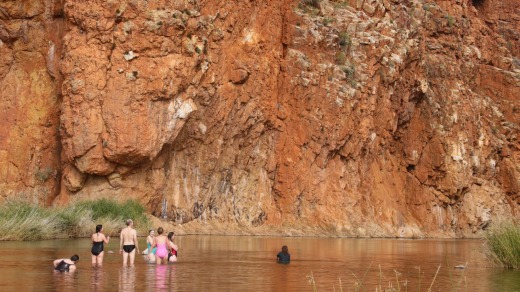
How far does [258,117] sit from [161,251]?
32211mm

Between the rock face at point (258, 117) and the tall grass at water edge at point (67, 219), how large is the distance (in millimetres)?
4758

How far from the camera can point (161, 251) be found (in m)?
26.6

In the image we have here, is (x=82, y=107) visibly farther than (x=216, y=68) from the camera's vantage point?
No

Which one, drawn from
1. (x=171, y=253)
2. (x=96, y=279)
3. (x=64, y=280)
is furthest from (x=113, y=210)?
(x=64, y=280)

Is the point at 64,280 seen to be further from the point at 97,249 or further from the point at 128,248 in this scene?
the point at 128,248

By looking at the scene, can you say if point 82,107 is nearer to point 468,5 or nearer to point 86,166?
point 86,166

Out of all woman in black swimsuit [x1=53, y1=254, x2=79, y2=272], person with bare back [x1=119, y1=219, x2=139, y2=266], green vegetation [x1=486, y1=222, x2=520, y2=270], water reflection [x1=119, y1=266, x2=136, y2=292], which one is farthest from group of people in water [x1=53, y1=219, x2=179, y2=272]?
green vegetation [x1=486, y1=222, x2=520, y2=270]

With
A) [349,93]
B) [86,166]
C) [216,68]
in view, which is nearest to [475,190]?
[349,93]

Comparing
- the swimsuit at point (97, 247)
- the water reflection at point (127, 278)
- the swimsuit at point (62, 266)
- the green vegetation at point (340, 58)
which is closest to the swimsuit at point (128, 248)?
the swimsuit at point (97, 247)

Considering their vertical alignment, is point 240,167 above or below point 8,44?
below

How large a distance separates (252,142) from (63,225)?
20.9 meters

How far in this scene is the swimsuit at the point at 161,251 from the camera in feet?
87.3

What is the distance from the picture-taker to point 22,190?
167ft

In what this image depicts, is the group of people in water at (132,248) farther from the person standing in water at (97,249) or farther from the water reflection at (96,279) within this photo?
the water reflection at (96,279)
